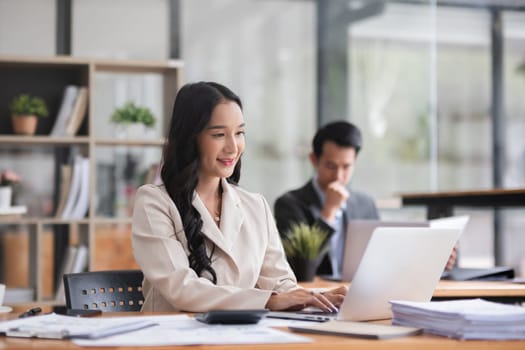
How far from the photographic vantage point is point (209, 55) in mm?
6336

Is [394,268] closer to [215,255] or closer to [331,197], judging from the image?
[215,255]

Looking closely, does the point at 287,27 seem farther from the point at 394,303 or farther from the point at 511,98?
the point at 394,303

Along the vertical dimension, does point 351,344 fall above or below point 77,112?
below

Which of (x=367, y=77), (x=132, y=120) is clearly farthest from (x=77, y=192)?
(x=367, y=77)

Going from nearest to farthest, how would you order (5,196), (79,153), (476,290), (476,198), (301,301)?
(301,301) → (476,290) → (476,198) → (5,196) → (79,153)

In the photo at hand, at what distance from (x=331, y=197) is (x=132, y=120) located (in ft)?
5.85

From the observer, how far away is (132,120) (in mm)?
5434

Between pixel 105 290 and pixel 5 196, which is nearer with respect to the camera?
pixel 105 290

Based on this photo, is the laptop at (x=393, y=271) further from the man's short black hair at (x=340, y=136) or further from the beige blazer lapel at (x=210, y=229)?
the man's short black hair at (x=340, y=136)

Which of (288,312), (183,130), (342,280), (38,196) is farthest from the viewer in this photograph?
(38,196)

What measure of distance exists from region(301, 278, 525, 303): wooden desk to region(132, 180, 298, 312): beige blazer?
16.3 inches

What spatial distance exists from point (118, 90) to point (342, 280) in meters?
3.03

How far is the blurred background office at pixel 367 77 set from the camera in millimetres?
6168

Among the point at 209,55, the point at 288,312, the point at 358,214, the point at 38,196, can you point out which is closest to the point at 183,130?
the point at 288,312
